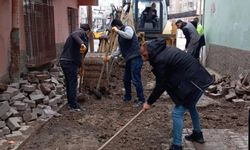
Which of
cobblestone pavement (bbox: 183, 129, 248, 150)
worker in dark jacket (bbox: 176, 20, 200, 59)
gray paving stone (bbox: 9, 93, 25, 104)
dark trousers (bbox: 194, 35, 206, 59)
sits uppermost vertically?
worker in dark jacket (bbox: 176, 20, 200, 59)

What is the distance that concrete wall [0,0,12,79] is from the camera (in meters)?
7.18

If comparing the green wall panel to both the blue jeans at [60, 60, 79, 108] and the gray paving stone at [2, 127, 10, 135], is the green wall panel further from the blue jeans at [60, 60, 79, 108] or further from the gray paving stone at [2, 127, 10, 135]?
the gray paving stone at [2, 127, 10, 135]

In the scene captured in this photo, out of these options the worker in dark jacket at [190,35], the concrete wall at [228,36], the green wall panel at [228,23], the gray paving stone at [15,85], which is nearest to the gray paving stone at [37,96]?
the gray paving stone at [15,85]

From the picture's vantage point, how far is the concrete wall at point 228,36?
964 cm

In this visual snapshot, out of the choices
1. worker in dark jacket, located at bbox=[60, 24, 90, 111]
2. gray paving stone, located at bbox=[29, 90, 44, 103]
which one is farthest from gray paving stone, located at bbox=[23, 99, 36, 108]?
worker in dark jacket, located at bbox=[60, 24, 90, 111]

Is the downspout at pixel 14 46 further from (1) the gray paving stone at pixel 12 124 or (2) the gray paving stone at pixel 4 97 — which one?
(1) the gray paving stone at pixel 12 124

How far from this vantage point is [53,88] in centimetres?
790

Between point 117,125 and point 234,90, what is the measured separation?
11.4ft

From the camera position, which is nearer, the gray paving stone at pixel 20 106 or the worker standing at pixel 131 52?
the gray paving stone at pixel 20 106

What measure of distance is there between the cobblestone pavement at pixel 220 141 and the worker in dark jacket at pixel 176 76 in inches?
18.5

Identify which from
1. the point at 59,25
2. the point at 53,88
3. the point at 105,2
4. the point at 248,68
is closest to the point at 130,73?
the point at 53,88

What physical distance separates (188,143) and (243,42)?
5.30 m

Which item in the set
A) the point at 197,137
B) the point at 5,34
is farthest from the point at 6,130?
the point at 197,137

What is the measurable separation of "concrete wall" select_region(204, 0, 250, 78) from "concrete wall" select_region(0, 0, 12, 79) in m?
5.71
